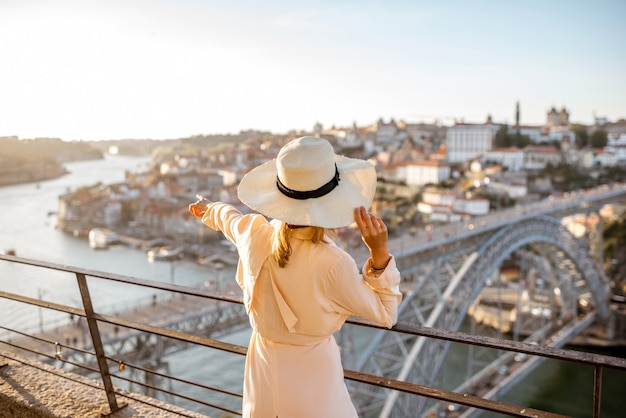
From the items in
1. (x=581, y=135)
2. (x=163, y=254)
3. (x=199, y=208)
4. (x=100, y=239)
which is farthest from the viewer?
(x=581, y=135)

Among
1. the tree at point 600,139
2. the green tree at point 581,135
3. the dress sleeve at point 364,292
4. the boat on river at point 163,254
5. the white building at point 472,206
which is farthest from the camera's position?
the green tree at point 581,135

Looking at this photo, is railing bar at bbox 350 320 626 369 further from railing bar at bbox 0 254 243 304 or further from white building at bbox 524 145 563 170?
white building at bbox 524 145 563 170

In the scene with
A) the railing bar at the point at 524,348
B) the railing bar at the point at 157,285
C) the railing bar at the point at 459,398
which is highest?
the railing bar at the point at 157,285

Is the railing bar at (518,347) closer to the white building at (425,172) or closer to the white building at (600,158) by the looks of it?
the white building at (425,172)

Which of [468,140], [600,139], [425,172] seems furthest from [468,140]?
[425,172]

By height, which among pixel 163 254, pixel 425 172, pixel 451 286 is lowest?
pixel 163 254

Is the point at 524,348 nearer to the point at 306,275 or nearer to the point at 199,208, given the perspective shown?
the point at 306,275

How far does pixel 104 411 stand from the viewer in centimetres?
123

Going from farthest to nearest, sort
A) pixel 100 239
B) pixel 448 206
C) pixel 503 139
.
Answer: pixel 503 139
pixel 448 206
pixel 100 239

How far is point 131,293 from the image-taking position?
15172 mm

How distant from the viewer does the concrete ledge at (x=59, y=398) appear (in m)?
1.22

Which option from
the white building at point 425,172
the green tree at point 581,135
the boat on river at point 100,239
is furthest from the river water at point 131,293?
the green tree at point 581,135

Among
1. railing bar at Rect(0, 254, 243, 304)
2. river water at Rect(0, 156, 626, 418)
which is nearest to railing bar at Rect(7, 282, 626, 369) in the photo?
railing bar at Rect(0, 254, 243, 304)

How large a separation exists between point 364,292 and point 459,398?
9.6 inches
